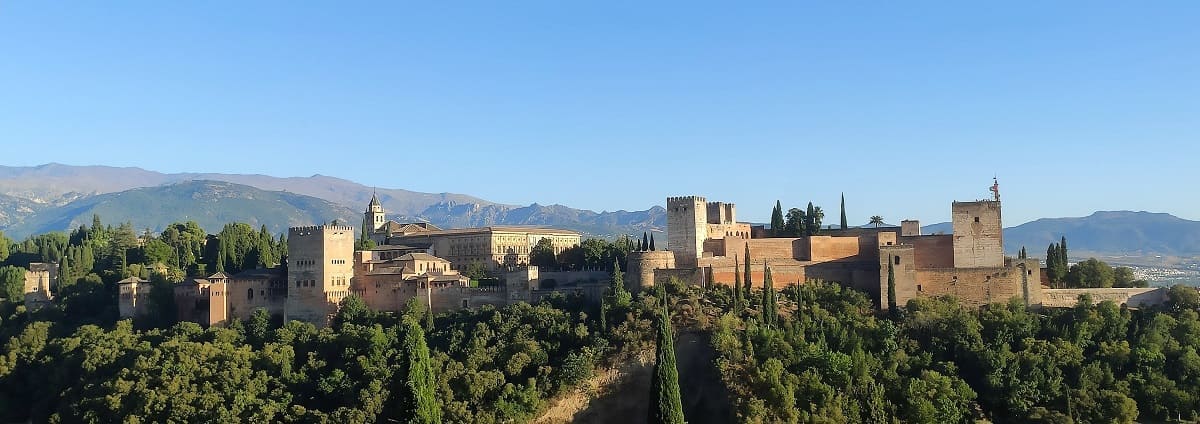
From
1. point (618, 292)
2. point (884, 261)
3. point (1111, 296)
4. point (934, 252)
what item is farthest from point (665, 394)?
point (1111, 296)

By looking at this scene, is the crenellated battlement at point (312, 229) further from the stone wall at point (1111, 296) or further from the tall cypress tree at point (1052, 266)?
the tall cypress tree at point (1052, 266)

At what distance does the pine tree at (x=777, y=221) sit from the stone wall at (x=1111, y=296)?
1439 centimetres

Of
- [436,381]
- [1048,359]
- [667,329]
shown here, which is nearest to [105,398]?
[436,381]

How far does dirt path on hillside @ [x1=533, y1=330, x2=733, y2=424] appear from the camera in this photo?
4834 cm

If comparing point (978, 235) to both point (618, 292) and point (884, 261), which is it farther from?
point (618, 292)

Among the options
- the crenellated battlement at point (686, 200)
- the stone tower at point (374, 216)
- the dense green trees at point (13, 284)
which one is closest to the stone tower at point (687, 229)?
the crenellated battlement at point (686, 200)

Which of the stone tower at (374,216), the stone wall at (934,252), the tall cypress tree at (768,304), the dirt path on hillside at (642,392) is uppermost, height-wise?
the stone tower at (374,216)

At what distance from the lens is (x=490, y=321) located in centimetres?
5212

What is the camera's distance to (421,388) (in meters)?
41.3

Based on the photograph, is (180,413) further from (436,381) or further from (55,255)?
(55,255)

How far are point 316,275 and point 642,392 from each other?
1795 cm

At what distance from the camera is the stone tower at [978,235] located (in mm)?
53188

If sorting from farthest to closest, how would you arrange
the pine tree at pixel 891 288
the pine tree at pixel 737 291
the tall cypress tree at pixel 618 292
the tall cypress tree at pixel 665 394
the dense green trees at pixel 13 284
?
the dense green trees at pixel 13 284, the pine tree at pixel 891 288, the tall cypress tree at pixel 618 292, the pine tree at pixel 737 291, the tall cypress tree at pixel 665 394

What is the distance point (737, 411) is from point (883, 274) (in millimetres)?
12531
